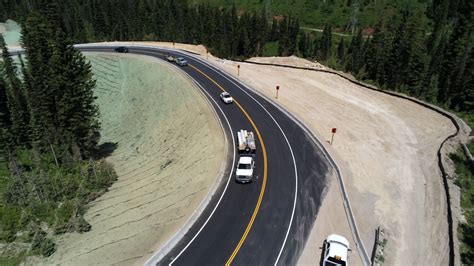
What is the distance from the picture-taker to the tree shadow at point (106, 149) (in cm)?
5706

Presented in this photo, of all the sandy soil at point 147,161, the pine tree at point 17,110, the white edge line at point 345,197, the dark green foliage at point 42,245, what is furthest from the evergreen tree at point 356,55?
the dark green foliage at point 42,245

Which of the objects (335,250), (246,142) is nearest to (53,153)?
(246,142)

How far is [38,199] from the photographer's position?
44938 millimetres

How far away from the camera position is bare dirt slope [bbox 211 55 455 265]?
28703 millimetres

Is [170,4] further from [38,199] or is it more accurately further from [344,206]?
[344,206]

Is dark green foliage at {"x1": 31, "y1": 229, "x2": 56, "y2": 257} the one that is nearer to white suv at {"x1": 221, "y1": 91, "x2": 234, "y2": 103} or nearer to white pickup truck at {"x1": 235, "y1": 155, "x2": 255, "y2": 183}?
white pickup truck at {"x1": 235, "y1": 155, "x2": 255, "y2": 183}

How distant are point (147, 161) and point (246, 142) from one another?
17.6 m

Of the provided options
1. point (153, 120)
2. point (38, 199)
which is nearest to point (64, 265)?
point (38, 199)

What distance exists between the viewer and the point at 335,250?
79.8ft

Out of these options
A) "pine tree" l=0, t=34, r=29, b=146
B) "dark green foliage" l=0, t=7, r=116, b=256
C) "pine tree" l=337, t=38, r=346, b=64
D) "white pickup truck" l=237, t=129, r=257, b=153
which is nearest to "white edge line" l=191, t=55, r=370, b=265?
"white pickup truck" l=237, t=129, r=257, b=153

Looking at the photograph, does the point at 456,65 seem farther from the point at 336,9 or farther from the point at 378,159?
the point at 336,9

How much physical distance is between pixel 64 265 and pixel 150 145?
2596 cm

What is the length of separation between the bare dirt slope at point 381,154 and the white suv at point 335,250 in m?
1.62

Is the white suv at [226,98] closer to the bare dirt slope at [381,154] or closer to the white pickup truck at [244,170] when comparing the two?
the bare dirt slope at [381,154]
